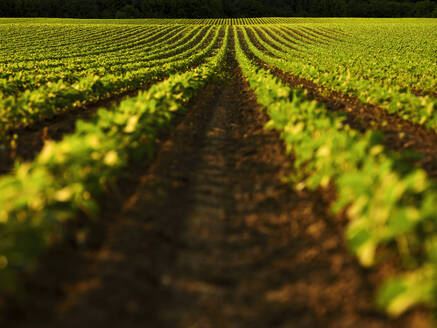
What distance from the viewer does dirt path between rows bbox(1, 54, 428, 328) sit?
2.55 meters

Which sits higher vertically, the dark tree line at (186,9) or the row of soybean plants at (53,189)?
the dark tree line at (186,9)

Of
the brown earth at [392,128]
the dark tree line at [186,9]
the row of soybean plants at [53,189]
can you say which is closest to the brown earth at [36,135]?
the row of soybean plants at [53,189]

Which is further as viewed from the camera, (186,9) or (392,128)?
(186,9)

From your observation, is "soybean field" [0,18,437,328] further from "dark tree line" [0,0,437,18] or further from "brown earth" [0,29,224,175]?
"dark tree line" [0,0,437,18]

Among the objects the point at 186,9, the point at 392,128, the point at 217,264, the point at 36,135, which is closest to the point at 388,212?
the point at 217,264

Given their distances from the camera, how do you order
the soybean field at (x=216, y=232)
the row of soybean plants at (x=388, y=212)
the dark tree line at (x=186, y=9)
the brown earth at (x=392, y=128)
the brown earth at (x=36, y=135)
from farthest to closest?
the dark tree line at (x=186, y=9)
the brown earth at (x=392, y=128)
the brown earth at (x=36, y=135)
the soybean field at (x=216, y=232)
the row of soybean plants at (x=388, y=212)

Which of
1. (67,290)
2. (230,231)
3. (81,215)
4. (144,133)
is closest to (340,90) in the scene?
(144,133)

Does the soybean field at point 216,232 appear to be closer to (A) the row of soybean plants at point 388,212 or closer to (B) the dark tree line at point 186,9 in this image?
(A) the row of soybean plants at point 388,212

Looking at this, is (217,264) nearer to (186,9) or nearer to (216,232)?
(216,232)

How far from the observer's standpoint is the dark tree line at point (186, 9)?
85500mm

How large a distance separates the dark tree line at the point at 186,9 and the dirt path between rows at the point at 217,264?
324 ft

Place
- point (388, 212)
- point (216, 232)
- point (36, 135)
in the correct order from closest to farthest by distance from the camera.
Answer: point (388, 212), point (216, 232), point (36, 135)

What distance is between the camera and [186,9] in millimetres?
94688

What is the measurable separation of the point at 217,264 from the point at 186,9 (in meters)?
105
